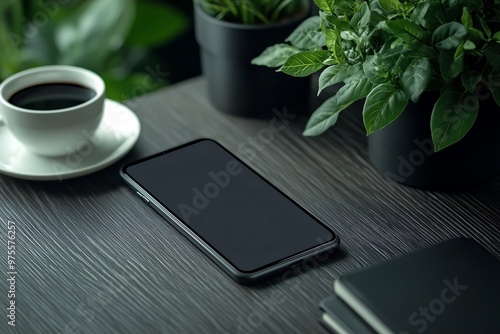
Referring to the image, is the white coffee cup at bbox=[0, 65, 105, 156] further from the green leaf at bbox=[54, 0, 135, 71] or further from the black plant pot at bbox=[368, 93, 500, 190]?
the green leaf at bbox=[54, 0, 135, 71]

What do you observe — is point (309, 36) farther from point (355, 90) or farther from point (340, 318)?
point (340, 318)

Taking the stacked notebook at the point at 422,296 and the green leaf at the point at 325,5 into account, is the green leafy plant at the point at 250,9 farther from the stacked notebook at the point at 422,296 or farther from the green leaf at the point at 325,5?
the stacked notebook at the point at 422,296

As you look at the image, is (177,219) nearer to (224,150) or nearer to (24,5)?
(224,150)

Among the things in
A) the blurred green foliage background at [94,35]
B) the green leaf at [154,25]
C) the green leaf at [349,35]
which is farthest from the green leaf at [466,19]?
the green leaf at [154,25]

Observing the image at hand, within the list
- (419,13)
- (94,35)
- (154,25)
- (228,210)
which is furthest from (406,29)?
(154,25)

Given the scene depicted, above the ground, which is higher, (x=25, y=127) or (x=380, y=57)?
(x=380, y=57)

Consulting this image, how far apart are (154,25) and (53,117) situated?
0.99 m

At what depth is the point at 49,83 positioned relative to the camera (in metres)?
1.04

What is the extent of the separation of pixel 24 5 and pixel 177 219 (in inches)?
43.1

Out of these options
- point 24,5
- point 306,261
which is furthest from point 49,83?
point 24,5

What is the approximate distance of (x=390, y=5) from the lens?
831 millimetres

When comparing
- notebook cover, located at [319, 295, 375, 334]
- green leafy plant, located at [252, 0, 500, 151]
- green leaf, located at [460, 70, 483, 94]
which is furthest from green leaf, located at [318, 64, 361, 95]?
notebook cover, located at [319, 295, 375, 334]

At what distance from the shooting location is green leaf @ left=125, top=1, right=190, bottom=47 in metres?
1.90

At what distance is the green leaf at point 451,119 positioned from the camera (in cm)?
82
